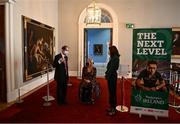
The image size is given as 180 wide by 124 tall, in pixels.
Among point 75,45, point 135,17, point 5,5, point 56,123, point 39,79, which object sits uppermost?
point 135,17

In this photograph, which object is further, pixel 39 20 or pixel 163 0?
pixel 163 0

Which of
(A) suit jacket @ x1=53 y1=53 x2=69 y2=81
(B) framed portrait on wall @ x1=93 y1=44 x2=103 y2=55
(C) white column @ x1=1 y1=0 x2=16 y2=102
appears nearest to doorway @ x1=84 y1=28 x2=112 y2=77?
(B) framed portrait on wall @ x1=93 y1=44 x2=103 y2=55

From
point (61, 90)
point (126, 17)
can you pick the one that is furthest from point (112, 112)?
point (126, 17)

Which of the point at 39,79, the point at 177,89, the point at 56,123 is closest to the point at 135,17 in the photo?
the point at 177,89

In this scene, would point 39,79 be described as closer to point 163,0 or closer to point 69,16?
point 69,16

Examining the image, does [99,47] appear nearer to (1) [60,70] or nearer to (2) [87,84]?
(2) [87,84]

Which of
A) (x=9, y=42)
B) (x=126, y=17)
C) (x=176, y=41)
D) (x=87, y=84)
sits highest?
(x=126, y=17)

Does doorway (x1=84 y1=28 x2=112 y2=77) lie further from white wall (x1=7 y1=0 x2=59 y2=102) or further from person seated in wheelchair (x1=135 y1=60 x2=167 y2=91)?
person seated in wheelchair (x1=135 y1=60 x2=167 y2=91)

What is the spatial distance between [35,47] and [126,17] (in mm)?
4884

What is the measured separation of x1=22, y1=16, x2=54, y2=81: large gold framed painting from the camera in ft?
18.7

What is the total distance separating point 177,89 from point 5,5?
5.41 metres

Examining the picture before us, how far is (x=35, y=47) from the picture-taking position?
6.31 metres

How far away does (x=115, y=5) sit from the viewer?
356 inches

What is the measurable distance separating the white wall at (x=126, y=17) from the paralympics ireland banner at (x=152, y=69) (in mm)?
5254
